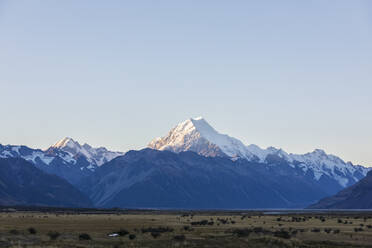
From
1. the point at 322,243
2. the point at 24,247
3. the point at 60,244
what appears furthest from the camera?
the point at 322,243

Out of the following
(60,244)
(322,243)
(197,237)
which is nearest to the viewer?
(60,244)

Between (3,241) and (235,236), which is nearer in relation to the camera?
(3,241)

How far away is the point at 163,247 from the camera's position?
67.7 m

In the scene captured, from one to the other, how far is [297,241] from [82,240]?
2873 cm

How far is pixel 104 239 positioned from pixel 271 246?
899 inches

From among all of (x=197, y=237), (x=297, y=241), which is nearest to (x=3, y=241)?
(x=197, y=237)

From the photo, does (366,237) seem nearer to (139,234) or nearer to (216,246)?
(216,246)

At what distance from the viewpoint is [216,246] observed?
71.9 meters

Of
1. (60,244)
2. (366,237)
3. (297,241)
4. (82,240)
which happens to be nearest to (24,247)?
(60,244)

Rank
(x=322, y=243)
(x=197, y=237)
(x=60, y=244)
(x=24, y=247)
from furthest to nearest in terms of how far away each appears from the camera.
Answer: (x=197, y=237)
(x=322, y=243)
(x=60, y=244)
(x=24, y=247)

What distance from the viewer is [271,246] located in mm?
71000

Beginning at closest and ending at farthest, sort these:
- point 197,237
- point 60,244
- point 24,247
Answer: point 24,247
point 60,244
point 197,237

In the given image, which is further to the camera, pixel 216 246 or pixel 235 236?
pixel 235 236

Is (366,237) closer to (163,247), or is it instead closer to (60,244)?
(163,247)
